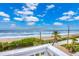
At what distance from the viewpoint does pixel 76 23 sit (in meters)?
2.09

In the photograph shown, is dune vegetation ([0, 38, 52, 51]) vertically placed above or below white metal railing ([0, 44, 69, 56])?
above

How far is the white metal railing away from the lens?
82.8 inches

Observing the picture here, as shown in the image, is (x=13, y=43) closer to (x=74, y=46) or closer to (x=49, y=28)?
(x=49, y=28)

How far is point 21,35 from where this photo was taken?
83.0 inches

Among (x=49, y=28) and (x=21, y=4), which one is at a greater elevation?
(x=21, y=4)

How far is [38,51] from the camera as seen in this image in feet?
6.93

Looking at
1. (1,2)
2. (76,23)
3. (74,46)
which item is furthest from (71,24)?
(1,2)

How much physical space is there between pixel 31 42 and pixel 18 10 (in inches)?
14.8

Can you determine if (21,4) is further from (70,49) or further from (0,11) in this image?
(70,49)

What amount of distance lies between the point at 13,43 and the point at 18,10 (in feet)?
1.19

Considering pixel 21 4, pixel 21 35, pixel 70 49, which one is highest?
pixel 21 4

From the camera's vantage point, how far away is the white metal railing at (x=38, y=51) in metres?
2.10

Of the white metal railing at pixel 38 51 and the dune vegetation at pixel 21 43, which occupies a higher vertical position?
the dune vegetation at pixel 21 43

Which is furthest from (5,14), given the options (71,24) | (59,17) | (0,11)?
(71,24)
